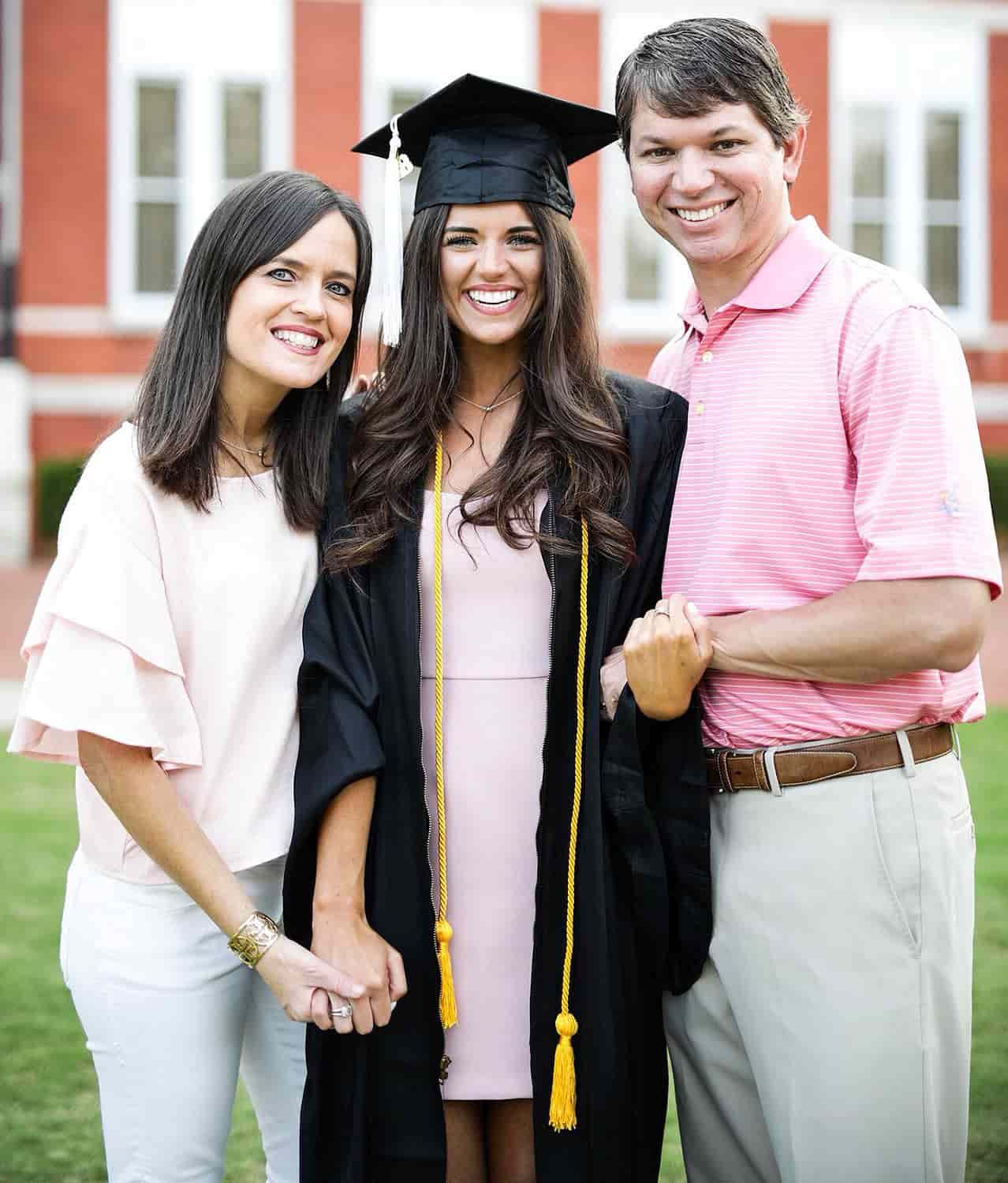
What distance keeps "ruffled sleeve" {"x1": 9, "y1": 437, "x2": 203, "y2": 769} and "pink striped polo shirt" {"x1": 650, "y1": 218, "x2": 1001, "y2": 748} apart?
0.90 m

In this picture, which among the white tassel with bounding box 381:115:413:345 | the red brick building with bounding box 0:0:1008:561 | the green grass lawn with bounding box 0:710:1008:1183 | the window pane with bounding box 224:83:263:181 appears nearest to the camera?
the white tassel with bounding box 381:115:413:345

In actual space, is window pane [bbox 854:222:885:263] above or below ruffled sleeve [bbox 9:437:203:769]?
above

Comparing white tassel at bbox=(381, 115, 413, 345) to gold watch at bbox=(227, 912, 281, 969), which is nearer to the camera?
gold watch at bbox=(227, 912, 281, 969)

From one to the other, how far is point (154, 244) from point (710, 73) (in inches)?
514

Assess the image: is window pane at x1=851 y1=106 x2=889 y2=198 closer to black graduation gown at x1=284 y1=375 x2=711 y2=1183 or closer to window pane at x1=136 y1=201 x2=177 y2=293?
window pane at x1=136 y1=201 x2=177 y2=293

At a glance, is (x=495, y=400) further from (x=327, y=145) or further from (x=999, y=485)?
(x=999, y=485)

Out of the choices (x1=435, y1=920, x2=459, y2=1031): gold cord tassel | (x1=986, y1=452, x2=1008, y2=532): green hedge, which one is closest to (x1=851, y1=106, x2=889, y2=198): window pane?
(x1=986, y1=452, x2=1008, y2=532): green hedge

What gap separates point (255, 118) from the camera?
14609 mm

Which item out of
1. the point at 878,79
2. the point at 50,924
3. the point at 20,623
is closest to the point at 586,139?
the point at 50,924

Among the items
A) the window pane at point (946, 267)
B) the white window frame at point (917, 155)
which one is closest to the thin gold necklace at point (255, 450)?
the white window frame at point (917, 155)

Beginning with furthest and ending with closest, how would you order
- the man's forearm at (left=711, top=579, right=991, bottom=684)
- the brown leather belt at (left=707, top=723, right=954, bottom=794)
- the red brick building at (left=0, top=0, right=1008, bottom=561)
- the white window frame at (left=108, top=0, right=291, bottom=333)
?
the white window frame at (left=108, top=0, right=291, bottom=333) → the red brick building at (left=0, top=0, right=1008, bottom=561) → the brown leather belt at (left=707, top=723, right=954, bottom=794) → the man's forearm at (left=711, top=579, right=991, bottom=684)

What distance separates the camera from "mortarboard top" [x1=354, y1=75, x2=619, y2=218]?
8.70 ft

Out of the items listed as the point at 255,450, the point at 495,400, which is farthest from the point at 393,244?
the point at 255,450

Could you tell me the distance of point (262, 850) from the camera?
8.31 ft
